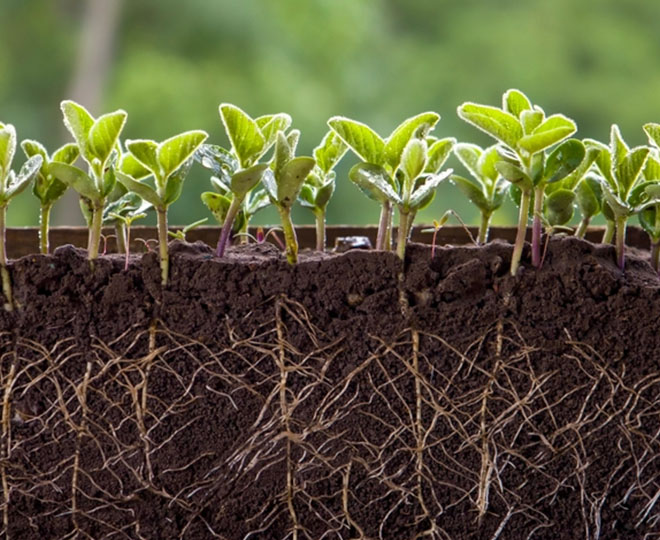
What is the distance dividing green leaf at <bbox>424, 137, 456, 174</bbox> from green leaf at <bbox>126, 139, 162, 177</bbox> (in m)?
0.25

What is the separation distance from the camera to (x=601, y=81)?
3.74 metres

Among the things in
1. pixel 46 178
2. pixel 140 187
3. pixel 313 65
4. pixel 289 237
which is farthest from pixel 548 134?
pixel 313 65

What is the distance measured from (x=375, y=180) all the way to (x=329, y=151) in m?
0.13

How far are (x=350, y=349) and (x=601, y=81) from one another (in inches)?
135

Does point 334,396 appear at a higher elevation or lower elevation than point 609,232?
lower

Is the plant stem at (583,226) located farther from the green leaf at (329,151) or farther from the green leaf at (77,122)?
the green leaf at (77,122)

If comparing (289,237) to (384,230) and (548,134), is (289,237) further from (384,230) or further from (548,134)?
(548,134)

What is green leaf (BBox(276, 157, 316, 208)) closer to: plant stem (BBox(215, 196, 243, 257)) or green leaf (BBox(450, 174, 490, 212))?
plant stem (BBox(215, 196, 243, 257))

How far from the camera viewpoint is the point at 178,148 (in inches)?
26.3

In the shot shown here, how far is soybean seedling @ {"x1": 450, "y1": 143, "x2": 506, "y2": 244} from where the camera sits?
81 centimetres

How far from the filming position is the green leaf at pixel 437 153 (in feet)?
2.48

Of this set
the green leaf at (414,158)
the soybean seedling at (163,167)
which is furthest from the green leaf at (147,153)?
the green leaf at (414,158)

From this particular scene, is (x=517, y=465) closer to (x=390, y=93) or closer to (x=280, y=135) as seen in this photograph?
(x=280, y=135)

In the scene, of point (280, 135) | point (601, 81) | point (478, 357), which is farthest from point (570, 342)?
point (601, 81)
